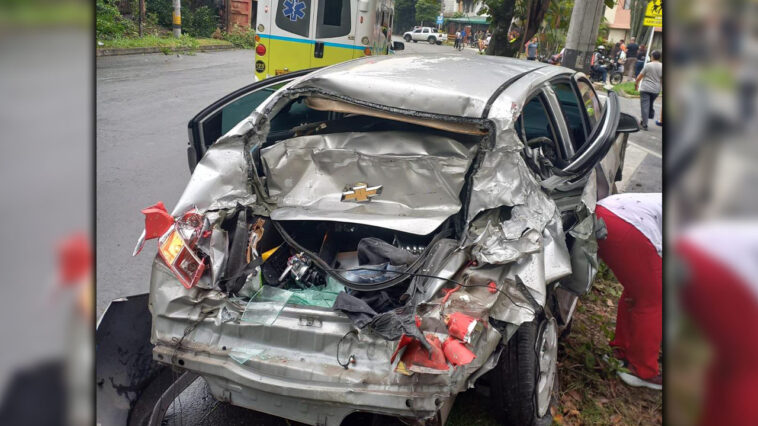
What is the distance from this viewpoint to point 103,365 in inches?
121

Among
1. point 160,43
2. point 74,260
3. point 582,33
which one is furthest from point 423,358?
point 160,43

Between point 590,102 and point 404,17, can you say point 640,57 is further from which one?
point 404,17

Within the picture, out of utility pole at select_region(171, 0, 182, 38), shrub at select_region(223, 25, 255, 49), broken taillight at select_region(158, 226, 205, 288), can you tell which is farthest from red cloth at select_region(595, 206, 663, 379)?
shrub at select_region(223, 25, 255, 49)

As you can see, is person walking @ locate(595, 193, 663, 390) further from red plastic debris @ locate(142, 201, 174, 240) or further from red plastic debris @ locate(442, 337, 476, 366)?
red plastic debris @ locate(142, 201, 174, 240)

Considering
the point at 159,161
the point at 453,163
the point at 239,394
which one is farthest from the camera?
the point at 159,161

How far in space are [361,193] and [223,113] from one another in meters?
A: 1.37

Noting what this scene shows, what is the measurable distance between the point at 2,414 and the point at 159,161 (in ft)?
21.9

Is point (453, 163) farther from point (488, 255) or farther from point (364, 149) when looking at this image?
point (488, 255)

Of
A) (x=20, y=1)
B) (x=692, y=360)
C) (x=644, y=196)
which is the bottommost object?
(x=644, y=196)

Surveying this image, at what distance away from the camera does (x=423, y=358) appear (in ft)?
7.79

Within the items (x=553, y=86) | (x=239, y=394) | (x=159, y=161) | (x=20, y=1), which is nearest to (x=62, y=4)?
(x=20, y=1)

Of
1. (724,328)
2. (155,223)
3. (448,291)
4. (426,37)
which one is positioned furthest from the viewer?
(426,37)

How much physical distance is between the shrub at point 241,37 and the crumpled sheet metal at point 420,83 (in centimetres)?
2581

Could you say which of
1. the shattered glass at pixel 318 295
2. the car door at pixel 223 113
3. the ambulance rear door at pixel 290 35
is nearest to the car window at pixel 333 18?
the ambulance rear door at pixel 290 35
